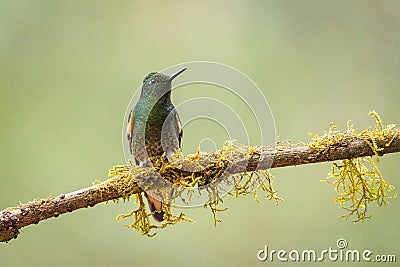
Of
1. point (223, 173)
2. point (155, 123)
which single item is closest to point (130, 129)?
point (155, 123)

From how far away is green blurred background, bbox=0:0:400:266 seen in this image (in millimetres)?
4180

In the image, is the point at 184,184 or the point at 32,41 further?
the point at 32,41

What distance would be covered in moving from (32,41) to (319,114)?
2571 millimetres

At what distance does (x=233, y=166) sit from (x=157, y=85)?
0.85 meters

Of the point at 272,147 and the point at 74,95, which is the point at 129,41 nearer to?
the point at 74,95

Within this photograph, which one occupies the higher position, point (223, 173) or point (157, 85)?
point (157, 85)

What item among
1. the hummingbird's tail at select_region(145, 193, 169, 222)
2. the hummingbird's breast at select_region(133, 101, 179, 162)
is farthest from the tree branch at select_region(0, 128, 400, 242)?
the hummingbird's breast at select_region(133, 101, 179, 162)

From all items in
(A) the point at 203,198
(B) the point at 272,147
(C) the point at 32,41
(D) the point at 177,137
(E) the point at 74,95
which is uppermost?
(C) the point at 32,41

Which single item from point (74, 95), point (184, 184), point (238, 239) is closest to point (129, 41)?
point (74, 95)

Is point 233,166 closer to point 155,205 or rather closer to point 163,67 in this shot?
point 155,205

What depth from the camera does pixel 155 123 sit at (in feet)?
8.79

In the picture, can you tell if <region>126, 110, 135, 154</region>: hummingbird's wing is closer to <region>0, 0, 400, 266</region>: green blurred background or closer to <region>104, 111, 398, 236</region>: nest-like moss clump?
<region>104, 111, 398, 236</region>: nest-like moss clump

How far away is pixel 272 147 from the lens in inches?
80.2

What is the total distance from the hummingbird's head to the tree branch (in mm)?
638
